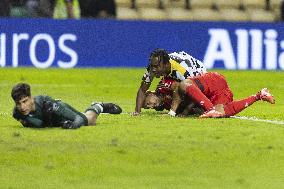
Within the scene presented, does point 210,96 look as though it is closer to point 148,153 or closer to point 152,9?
point 148,153

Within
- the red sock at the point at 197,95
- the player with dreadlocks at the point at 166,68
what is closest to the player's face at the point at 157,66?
the player with dreadlocks at the point at 166,68

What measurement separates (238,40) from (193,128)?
1497 cm

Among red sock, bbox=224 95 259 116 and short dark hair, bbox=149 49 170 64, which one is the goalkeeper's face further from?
red sock, bbox=224 95 259 116

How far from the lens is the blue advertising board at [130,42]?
30.0 meters

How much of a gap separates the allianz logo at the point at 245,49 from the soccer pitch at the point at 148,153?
1085 cm

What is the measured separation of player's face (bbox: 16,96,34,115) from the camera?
1510cm

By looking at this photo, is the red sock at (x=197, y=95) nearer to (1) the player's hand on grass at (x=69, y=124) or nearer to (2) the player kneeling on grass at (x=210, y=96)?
(2) the player kneeling on grass at (x=210, y=96)

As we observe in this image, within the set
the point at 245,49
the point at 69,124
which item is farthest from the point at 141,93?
the point at 245,49

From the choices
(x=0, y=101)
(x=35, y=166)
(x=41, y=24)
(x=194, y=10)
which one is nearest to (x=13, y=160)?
(x=35, y=166)

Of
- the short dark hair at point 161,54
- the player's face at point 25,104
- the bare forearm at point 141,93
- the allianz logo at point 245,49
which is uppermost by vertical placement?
the player's face at point 25,104

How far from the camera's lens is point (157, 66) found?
1769cm

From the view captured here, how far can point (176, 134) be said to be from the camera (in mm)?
15484

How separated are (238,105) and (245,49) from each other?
13.0 meters

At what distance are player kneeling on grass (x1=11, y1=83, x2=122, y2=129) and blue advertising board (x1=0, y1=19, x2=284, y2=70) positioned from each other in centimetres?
1391
